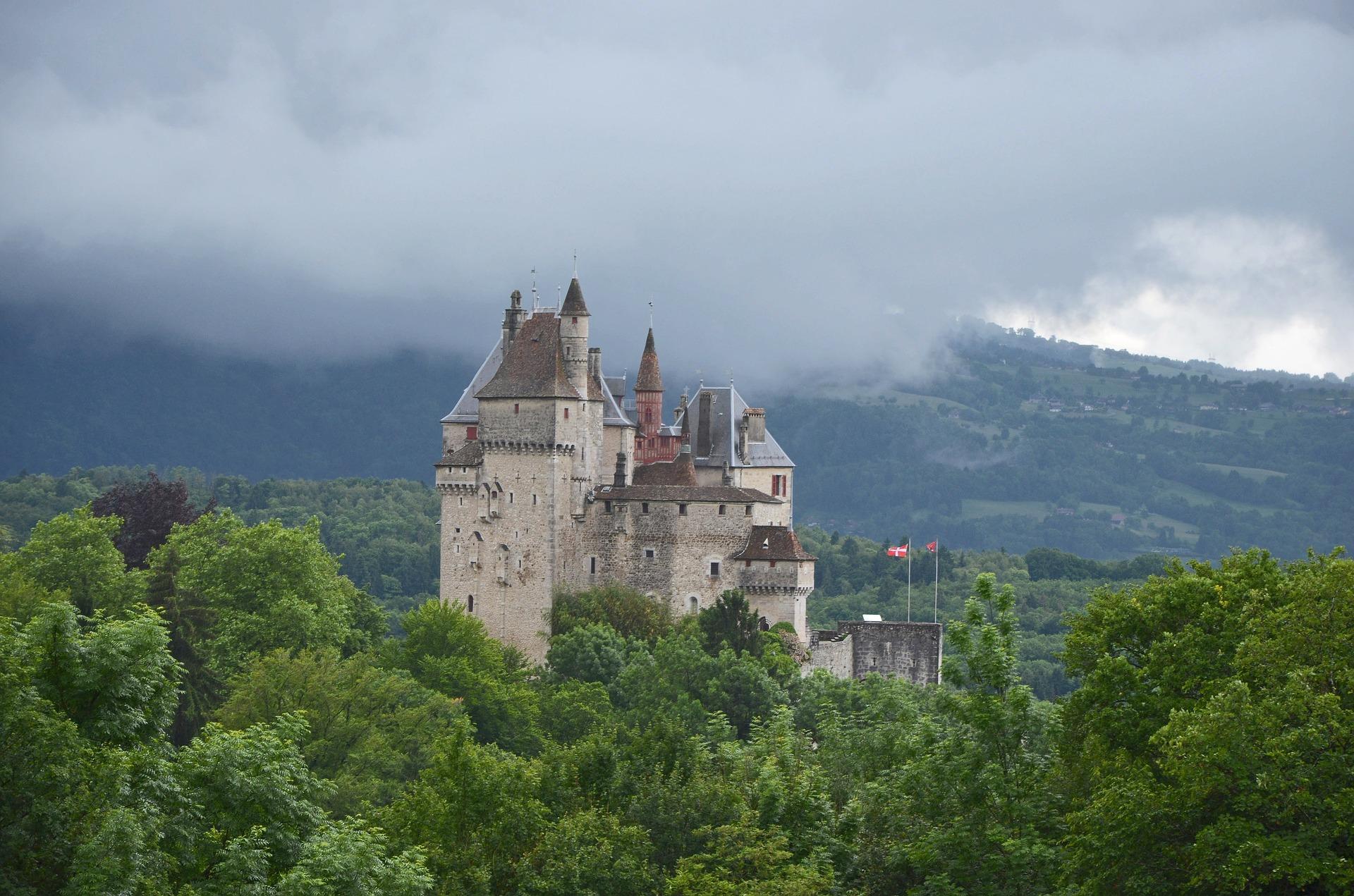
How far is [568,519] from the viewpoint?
3787 inches

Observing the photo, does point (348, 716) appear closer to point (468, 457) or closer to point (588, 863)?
point (468, 457)

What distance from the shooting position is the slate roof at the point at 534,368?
95.3 m

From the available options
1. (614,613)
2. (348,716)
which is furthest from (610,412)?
(348,716)

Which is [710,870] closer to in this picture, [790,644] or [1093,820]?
[1093,820]

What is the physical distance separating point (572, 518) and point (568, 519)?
1.00 feet

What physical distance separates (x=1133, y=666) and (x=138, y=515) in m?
59.9

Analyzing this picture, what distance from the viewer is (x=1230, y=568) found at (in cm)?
4538

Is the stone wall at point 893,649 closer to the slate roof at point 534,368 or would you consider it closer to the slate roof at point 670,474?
the slate roof at point 670,474

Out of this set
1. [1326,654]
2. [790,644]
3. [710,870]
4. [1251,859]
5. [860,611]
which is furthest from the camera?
[860,611]

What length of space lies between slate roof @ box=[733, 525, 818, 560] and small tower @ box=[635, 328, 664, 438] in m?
9.38

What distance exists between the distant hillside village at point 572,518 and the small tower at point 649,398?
503 centimetres

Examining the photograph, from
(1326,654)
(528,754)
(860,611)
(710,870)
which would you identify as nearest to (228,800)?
(710,870)

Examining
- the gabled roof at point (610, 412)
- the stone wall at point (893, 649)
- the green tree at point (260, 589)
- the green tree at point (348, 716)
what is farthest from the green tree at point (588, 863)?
the stone wall at point (893, 649)

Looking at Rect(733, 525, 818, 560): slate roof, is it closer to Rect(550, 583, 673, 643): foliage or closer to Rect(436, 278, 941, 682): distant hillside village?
Rect(436, 278, 941, 682): distant hillside village
